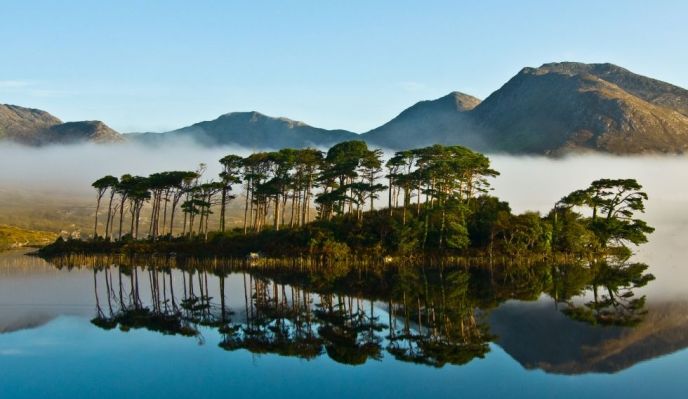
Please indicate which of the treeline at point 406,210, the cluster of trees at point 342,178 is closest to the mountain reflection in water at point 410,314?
the treeline at point 406,210

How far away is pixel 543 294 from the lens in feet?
136

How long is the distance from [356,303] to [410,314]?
17.3 ft

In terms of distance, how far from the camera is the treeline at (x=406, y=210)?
68.7 m

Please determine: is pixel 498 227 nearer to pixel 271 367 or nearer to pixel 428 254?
pixel 428 254

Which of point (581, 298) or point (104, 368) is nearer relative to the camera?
point (104, 368)

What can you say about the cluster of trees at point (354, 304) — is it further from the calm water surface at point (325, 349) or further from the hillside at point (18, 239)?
the hillside at point (18, 239)

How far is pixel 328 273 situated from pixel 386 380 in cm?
3609

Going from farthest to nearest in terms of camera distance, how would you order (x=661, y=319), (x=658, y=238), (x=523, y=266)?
1. (x=658, y=238)
2. (x=523, y=266)
3. (x=661, y=319)

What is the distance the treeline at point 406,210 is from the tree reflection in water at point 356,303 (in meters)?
6.49

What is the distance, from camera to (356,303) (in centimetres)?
3653

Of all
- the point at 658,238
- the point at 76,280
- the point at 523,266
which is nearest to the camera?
the point at 76,280

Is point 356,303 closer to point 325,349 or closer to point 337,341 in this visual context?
point 337,341

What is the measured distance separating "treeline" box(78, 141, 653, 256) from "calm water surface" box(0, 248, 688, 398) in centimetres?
3001

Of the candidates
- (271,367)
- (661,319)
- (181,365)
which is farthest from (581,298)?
(181,365)
